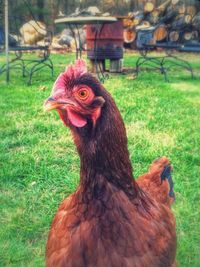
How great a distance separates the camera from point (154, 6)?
45.8ft

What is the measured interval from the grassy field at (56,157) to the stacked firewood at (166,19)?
7.25m

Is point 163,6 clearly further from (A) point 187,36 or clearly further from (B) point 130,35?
(B) point 130,35

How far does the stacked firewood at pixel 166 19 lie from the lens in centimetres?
1302

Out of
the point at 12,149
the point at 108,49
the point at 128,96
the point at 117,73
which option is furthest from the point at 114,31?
the point at 12,149

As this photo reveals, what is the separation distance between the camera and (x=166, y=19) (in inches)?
513

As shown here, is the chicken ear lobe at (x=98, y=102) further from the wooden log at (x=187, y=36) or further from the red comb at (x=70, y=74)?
the wooden log at (x=187, y=36)

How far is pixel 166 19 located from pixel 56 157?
1064 cm

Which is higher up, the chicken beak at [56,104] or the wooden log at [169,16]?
the wooden log at [169,16]

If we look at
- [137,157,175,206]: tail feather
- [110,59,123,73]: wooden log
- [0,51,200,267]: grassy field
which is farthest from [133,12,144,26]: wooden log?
[137,157,175,206]: tail feather

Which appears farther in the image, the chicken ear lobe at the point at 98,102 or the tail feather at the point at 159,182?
the tail feather at the point at 159,182

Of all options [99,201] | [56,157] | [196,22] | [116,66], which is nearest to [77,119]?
[99,201]

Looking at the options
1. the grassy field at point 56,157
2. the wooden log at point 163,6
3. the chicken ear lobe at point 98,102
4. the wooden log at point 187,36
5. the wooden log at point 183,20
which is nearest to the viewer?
the chicken ear lobe at point 98,102

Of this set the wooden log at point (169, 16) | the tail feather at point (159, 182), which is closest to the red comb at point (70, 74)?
the tail feather at point (159, 182)

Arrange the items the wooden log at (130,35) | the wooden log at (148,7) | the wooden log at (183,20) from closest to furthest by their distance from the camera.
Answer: the wooden log at (183,20) < the wooden log at (130,35) < the wooden log at (148,7)
